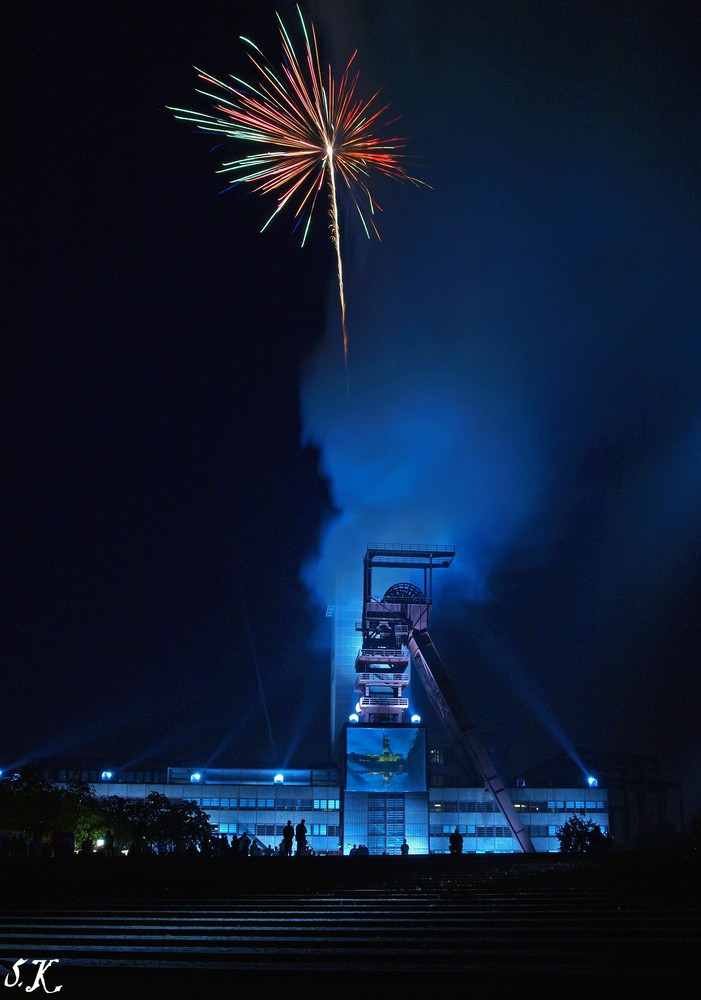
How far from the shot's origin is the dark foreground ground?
21.2ft

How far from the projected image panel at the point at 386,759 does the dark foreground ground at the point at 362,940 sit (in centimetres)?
7270

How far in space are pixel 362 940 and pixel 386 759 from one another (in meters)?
81.4

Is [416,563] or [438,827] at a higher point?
[416,563]

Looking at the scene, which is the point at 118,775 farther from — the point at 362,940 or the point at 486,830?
the point at 362,940

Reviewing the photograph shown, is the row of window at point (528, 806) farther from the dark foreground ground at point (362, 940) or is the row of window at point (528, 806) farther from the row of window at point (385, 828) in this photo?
the dark foreground ground at point (362, 940)

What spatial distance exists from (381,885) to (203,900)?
15.9 ft

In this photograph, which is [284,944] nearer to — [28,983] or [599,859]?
[28,983]

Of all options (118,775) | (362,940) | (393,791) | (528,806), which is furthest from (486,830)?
(362,940)

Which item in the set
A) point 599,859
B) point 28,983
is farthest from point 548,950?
point 599,859

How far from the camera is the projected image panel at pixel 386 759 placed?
8581 cm

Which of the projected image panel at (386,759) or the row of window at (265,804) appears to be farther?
the row of window at (265,804)

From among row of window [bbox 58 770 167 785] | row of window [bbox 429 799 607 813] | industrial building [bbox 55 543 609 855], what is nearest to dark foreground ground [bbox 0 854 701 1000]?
industrial building [bbox 55 543 609 855]

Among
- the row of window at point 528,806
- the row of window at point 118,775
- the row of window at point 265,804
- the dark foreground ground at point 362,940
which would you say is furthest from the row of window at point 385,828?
the dark foreground ground at point 362,940

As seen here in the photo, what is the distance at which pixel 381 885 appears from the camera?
16.7 metres
